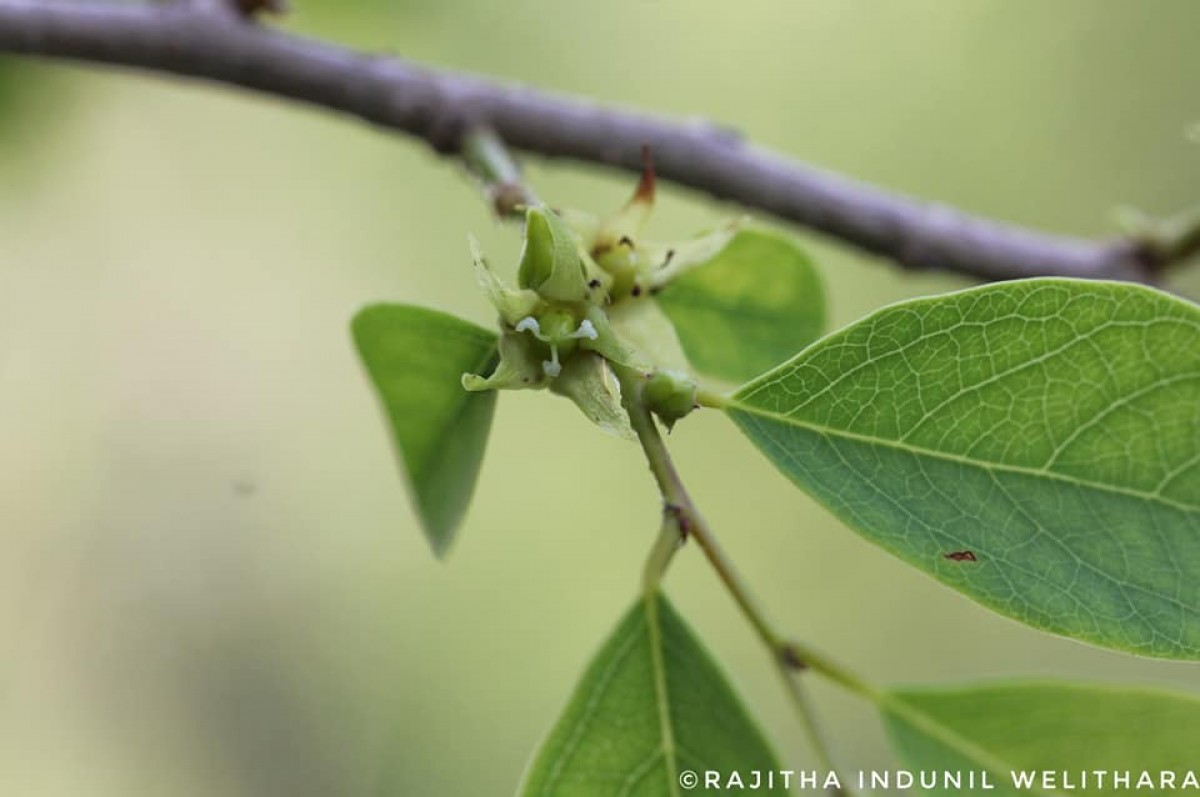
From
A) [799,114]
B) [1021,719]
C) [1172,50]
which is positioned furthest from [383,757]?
[1172,50]

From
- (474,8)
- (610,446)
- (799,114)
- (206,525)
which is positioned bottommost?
(206,525)

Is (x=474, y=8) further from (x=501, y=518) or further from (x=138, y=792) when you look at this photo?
(x=138, y=792)

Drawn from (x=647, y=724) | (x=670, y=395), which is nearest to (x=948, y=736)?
(x=647, y=724)

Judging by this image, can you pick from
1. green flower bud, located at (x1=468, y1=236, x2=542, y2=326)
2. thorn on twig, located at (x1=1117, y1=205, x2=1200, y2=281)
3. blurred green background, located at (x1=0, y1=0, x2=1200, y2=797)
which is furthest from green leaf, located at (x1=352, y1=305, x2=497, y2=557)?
blurred green background, located at (x1=0, y1=0, x2=1200, y2=797)

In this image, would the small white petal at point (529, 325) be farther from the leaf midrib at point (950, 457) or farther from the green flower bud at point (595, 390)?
the leaf midrib at point (950, 457)

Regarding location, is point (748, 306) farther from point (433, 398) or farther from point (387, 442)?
point (387, 442)

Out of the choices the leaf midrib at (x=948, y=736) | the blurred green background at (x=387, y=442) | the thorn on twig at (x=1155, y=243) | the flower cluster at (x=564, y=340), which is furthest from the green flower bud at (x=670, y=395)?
the blurred green background at (x=387, y=442)
